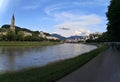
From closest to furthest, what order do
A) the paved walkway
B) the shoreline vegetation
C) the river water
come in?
1. the shoreline vegetation
2. the paved walkway
3. the river water

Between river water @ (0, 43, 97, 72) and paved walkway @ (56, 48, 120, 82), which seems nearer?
paved walkway @ (56, 48, 120, 82)

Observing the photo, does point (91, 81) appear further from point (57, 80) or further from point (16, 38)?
point (16, 38)

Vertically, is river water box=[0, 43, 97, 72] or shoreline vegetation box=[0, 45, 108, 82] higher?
shoreline vegetation box=[0, 45, 108, 82]

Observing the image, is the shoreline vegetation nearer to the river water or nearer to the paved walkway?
the paved walkway

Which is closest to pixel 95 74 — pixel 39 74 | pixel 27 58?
pixel 39 74

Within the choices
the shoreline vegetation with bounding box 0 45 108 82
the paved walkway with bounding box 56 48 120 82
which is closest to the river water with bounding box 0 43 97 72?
the shoreline vegetation with bounding box 0 45 108 82

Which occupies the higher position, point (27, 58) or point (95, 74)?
point (95, 74)

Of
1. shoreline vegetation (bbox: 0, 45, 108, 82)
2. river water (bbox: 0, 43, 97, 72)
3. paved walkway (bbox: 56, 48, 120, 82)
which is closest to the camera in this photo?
shoreline vegetation (bbox: 0, 45, 108, 82)

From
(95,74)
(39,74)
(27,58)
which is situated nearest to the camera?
(95,74)

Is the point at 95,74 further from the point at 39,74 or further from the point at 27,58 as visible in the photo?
the point at 27,58

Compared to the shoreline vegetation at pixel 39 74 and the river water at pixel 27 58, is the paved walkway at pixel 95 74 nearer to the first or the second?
the shoreline vegetation at pixel 39 74

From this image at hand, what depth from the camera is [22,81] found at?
40.4 ft

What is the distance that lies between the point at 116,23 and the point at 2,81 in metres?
42.3

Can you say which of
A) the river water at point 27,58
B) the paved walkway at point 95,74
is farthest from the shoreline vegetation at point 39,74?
the river water at point 27,58
